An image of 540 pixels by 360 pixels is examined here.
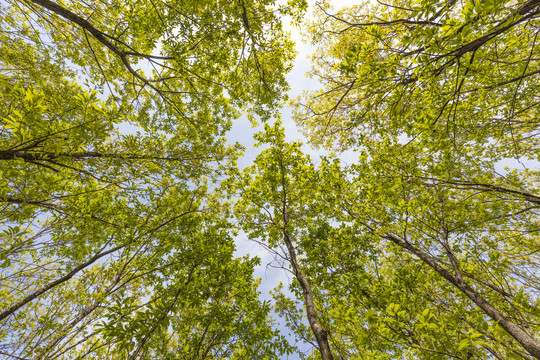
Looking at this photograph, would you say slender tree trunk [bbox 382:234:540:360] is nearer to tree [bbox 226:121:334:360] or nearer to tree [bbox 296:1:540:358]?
tree [bbox 296:1:540:358]

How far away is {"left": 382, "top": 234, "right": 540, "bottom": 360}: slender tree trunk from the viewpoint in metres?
3.72

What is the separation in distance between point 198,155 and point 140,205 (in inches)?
89.1

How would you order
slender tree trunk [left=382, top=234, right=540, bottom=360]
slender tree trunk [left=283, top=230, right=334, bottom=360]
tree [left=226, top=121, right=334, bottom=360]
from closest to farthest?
slender tree trunk [left=382, top=234, right=540, bottom=360] < slender tree trunk [left=283, top=230, right=334, bottom=360] < tree [left=226, top=121, right=334, bottom=360]

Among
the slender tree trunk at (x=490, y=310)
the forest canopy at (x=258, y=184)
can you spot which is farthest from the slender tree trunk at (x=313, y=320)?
the slender tree trunk at (x=490, y=310)

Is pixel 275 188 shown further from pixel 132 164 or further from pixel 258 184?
pixel 132 164

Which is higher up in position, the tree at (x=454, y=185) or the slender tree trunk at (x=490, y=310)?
the tree at (x=454, y=185)

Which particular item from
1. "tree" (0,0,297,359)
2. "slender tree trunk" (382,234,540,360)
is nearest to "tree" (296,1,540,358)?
"slender tree trunk" (382,234,540,360)

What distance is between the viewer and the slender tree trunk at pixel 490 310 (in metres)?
3.72

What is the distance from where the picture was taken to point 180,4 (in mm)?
4910

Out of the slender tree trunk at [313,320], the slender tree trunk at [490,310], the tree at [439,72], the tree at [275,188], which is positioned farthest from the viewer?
the tree at [275,188]

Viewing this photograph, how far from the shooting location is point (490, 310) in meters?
4.31

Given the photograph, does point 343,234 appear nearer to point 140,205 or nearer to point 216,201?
point 216,201

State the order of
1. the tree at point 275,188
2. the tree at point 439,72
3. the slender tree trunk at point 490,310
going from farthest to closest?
the tree at point 275,188 → the slender tree trunk at point 490,310 → the tree at point 439,72

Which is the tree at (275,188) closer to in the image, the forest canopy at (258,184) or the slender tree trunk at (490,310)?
the forest canopy at (258,184)
